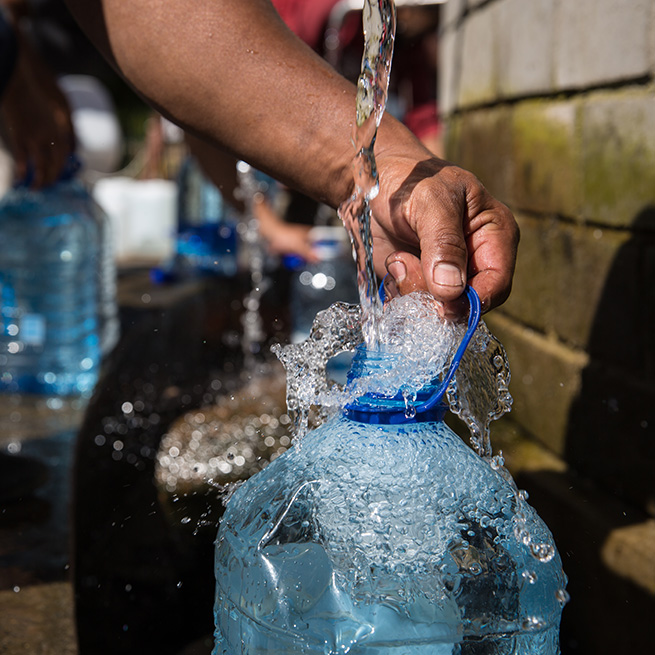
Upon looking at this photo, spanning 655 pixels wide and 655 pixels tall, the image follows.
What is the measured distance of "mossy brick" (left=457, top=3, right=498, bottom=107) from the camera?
3154mm

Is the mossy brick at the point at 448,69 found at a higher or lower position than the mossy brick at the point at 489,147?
higher

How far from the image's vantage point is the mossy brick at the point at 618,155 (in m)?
2.06

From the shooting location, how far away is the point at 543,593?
1231mm

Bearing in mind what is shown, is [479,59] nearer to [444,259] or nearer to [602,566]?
[602,566]

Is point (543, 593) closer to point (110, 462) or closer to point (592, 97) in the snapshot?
point (592, 97)

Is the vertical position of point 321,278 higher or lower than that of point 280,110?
lower

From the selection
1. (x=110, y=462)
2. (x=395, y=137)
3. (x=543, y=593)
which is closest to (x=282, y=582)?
(x=543, y=593)

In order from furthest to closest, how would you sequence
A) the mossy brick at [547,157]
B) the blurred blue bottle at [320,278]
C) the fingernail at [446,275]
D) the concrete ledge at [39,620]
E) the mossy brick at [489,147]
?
the blurred blue bottle at [320,278] < the mossy brick at [489,147] < the mossy brick at [547,157] < the concrete ledge at [39,620] < the fingernail at [446,275]

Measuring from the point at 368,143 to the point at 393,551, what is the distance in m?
0.64

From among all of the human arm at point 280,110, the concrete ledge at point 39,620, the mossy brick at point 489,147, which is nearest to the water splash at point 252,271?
the mossy brick at point 489,147

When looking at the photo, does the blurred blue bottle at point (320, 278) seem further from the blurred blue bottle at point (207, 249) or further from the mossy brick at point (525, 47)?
the mossy brick at point (525, 47)

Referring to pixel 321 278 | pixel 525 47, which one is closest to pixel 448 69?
pixel 525 47

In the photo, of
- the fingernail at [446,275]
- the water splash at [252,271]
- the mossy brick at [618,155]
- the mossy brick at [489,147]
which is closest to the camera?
the fingernail at [446,275]

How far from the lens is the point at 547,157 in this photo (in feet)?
8.76
